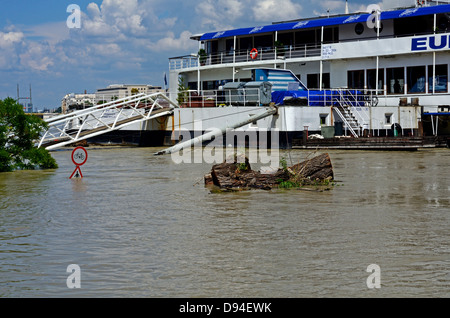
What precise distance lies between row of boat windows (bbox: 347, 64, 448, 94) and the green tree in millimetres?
19067

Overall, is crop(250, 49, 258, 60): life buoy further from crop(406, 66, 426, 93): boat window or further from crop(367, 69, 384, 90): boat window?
crop(406, 66, 426, 93): boat window

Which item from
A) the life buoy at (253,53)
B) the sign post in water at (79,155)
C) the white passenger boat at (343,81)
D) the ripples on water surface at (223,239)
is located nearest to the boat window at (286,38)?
the white passenger boat at (343,81)

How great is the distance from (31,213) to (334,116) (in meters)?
21.0

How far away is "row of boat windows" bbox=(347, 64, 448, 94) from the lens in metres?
32.5

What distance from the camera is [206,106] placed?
34.7 meters

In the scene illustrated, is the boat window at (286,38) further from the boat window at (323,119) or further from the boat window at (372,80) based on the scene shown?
the boat window at (323,119)

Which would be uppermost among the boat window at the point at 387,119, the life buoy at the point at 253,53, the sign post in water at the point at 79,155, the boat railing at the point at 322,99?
the life buoy at the point at 253,53

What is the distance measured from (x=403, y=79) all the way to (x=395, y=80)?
498 mm

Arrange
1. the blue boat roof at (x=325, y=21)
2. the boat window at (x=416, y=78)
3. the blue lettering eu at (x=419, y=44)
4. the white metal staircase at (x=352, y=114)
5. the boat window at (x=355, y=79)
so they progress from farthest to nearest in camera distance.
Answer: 1. the boat window at (x=355, y=79)
2. the boat window at (x=416, y=78)
3. the blue boat roof at (x=325, y=21)
4. the blue lettering eu at (x=419, y=44)
5. the white metal staircase at (x=352, y=114)

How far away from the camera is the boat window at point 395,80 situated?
1329 inches

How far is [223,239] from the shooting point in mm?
9883

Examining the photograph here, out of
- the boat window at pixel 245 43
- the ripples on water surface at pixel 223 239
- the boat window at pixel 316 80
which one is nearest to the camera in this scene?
the ripples on water surface at pixel 223 239

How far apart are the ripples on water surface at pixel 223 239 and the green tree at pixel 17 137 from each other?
4.55m
